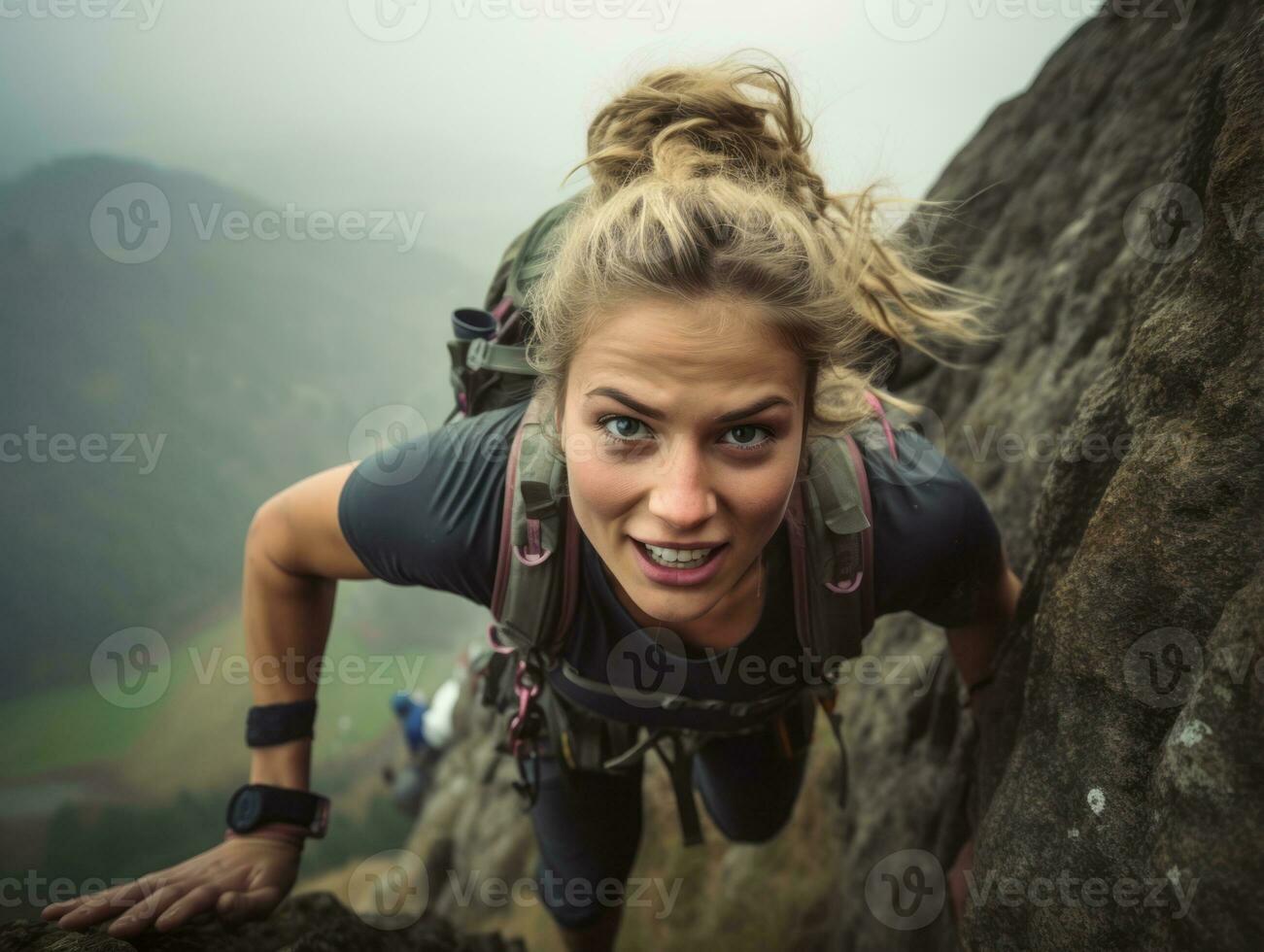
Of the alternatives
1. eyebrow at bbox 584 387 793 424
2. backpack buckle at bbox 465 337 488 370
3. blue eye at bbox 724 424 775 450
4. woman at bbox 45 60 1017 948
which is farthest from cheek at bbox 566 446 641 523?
backpack buckle at bbox 465 337 488 370

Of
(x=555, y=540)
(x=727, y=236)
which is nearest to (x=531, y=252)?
(x=727, y=236)

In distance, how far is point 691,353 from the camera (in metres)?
1.35

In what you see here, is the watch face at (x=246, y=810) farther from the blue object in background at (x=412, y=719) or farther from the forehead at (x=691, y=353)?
the blue object in background at (x=412, y=719)

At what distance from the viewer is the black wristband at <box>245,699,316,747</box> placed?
2.10m

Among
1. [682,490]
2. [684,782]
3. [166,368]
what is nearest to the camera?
[682,490]

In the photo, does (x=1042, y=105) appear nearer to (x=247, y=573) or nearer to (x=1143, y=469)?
(x=1143, y=469)

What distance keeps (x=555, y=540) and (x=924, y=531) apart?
0.86 meters

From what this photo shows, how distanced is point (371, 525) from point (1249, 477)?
1.77 m

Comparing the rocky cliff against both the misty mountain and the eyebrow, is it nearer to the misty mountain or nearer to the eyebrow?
the eyebrow

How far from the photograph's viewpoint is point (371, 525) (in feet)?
5.66

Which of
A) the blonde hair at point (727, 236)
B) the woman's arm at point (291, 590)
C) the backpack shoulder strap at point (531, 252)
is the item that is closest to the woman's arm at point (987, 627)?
the blonde hair at point (727, 236)

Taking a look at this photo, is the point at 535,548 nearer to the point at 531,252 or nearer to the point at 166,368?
the point at 531,252

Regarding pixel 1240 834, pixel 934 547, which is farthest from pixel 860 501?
pixel 1240 834

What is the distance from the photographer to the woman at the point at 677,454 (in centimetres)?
139
